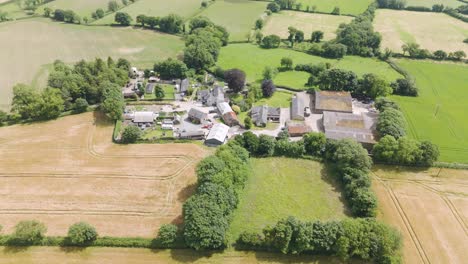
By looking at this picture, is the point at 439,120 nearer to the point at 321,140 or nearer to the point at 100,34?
the point at 321,140

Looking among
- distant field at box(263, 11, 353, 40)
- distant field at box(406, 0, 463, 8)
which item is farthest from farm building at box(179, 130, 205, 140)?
distant field at box(406, 0, 463, 8)

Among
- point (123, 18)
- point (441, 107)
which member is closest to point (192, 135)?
point (441, 107)

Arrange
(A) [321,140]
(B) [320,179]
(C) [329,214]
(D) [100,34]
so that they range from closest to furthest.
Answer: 1. (C) [329,214]
2. (B) [320,179]
3. (A) [321,140]
4. (D) [100,34]

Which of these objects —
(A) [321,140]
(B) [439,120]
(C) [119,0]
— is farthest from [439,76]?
(C) [119,0]

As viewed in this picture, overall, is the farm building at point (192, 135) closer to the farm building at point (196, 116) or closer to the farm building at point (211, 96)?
the farm building at point (196, 116)

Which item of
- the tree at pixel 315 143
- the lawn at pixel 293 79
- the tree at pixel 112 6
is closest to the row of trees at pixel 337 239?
the tree at pixel 315 143

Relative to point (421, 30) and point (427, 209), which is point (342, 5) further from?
point (427, 209)
